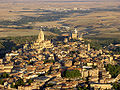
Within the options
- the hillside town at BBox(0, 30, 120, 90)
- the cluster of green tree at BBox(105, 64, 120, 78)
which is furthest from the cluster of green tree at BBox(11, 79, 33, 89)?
the cluster of green tree at BBox(105, 64, 120, 78)

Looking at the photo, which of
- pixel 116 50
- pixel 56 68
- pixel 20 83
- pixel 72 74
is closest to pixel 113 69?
pixel 72 74

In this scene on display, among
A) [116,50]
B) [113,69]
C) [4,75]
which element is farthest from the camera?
[116,50]

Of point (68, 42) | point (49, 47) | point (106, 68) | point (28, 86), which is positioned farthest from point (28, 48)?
point (28, 86)

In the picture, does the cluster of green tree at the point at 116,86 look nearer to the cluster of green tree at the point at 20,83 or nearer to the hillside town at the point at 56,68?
the hillside town at the point at 56,68

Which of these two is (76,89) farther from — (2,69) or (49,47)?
(49,47)

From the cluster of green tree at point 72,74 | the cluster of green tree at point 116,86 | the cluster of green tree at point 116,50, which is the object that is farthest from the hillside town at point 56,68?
the cluster of green tree at point 116,50

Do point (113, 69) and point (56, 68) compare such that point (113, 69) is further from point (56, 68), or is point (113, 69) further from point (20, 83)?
point (20, 83)
